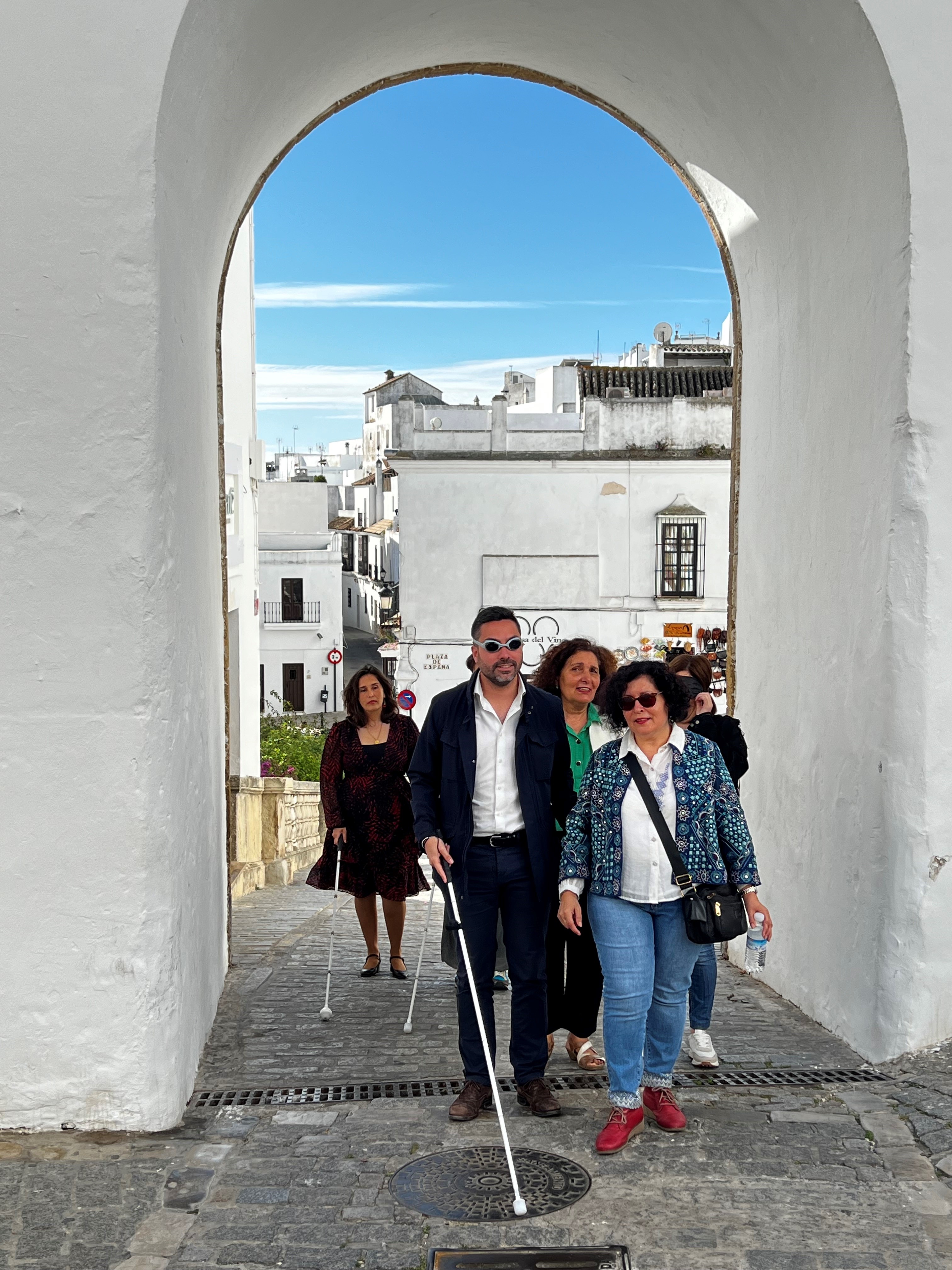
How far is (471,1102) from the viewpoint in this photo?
4387 mm

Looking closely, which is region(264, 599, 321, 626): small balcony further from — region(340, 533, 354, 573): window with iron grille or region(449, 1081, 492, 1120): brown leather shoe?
region(449, 1081, 492, 1120): brown leather shoe

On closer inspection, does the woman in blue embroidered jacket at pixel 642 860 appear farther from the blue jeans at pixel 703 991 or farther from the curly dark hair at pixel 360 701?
the curly dark hair at pixel 360 701

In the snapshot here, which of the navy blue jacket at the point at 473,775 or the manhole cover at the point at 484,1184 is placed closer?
the manhole cover at the point at 484,1184

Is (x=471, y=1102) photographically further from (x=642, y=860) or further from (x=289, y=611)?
(x=289, y=611)

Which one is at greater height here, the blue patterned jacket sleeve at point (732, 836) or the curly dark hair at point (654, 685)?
the curly dark hair at point (654, 685)

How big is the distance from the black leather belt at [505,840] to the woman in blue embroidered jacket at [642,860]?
0.90 feet

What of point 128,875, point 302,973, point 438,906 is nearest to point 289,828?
point 438,906

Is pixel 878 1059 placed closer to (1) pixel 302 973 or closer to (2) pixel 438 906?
(1) pixel 302 973

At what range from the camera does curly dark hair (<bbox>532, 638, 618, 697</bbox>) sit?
16.8 ft

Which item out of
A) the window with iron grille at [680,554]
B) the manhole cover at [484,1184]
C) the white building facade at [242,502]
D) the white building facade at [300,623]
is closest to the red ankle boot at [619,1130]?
the manhole cover at [484,1184]

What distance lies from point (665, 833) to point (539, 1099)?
3.60 ft

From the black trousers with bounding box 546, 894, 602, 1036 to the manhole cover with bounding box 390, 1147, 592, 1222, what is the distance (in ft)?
2.72

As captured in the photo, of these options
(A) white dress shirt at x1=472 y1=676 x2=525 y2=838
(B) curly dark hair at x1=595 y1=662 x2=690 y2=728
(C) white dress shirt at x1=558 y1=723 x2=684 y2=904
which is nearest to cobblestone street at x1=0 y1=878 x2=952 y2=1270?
(C) white dress shirt at x1=558 y1=723 x2=684 y2=904

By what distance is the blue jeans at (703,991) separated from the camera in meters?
4.83
